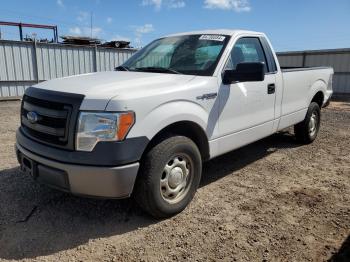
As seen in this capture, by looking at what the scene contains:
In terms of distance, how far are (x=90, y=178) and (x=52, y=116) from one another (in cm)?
67

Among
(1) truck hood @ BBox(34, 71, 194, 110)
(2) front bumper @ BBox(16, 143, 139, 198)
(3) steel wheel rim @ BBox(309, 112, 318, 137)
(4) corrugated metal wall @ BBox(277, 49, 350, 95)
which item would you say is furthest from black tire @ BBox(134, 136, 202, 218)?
(4) corrugated metal wall @ BBox(277, 49, 350, 95)

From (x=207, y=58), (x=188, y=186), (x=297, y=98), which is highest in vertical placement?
(x=207, y=58)

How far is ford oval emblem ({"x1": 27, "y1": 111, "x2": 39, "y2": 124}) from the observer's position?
3.14 meters

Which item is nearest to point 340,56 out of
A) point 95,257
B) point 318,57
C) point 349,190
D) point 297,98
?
point 318,57

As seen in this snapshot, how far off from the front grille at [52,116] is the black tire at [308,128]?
4.50m

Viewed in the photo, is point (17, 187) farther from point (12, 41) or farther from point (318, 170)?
point (12, 41)

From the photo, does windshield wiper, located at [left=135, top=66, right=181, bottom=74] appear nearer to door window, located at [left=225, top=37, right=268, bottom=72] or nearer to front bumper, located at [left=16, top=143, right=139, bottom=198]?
door window, located at [left=225, top=37, right=268, bottom=72]

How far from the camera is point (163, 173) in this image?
10.7 feet

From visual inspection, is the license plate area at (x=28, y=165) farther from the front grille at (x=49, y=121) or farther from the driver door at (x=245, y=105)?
the driver door at (x=245, y=105)

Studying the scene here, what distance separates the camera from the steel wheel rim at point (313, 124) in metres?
6.24

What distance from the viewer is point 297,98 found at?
5.52 metres

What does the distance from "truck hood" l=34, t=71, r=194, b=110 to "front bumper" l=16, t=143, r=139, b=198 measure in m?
0.52

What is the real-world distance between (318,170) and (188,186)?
7.86ft

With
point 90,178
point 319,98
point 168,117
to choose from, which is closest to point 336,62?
point 319,98
